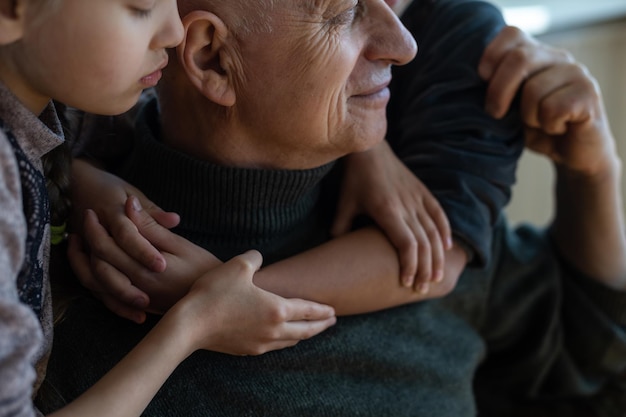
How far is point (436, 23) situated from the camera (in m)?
1.42

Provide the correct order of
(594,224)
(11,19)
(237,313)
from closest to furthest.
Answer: (11,19)
(237,313)
(594,224)

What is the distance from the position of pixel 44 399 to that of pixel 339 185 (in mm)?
577

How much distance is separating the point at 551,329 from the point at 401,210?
0.56 meters

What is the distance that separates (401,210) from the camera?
1.25 m

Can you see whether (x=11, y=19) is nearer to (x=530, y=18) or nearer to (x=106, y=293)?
(x=106, y=293)

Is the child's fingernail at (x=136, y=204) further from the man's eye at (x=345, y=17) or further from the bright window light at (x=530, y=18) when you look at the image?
the bright window light at (x=530, y=18)

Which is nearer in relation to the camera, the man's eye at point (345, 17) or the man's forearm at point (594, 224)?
the man's eye at point (345, 17)

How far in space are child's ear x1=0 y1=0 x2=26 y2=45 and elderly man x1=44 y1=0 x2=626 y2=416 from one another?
30cm

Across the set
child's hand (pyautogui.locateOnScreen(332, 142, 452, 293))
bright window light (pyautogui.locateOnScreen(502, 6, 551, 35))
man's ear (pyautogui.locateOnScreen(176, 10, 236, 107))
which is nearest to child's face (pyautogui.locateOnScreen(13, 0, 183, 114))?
man's ear (pyautogui.locateOnScreen(176, 10, 236, 107))

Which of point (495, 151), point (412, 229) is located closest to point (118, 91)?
point (412, 229)

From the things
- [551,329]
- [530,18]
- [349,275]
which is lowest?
[551,329]

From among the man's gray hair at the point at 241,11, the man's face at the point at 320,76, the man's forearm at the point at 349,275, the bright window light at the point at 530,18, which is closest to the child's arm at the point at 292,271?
the man's forearm at the point at 349,275

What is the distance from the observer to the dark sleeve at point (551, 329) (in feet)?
5.28

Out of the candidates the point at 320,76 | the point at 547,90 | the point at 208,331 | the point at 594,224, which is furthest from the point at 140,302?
the point at 594,224
